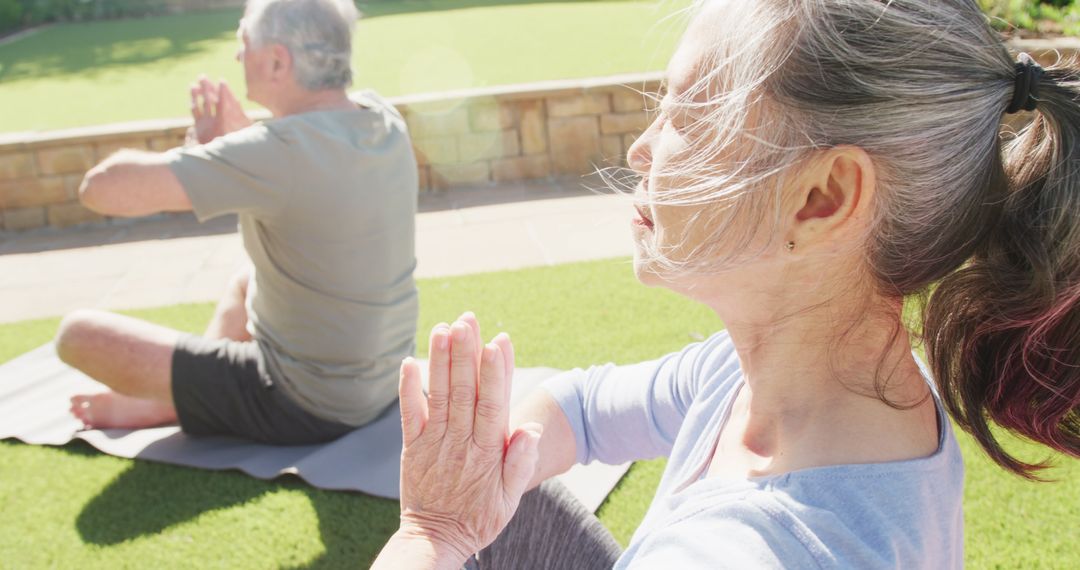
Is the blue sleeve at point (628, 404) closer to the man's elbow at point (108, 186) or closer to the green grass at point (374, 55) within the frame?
the man's elbow at point (108, 186)

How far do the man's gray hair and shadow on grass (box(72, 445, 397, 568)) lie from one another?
1.38m

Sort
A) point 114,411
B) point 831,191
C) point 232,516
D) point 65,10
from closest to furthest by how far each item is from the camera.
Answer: point 831,191 → point 232,516 → point 114,411 → point 65,10

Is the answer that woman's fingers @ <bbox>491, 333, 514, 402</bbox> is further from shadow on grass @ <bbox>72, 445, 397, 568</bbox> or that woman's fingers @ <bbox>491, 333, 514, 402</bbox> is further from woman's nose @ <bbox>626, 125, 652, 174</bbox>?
shadow on grass @ <bbox>72, 445, 397, 568</bbox>

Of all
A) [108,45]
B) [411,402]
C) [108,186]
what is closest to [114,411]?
[108,186]

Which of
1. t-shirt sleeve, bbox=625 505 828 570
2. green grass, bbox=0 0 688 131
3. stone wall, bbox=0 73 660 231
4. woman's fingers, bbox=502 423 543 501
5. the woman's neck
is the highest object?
the woman's neck

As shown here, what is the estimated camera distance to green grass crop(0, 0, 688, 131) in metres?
9.82

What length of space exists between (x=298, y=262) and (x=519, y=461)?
204cm

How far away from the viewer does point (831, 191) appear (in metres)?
1.19

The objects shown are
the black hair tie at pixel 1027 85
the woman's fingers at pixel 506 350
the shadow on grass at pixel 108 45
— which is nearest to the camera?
the black hair tie at pixel 1027 85

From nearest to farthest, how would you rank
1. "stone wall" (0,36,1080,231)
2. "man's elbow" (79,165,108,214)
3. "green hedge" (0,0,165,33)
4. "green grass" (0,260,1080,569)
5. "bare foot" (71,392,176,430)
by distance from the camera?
"green grass" (0,260,1080,569) < "man's elbow" (79,165,108,214) < "bare foot" (71,392,176,430) < "stone wall" (0,36,1080,231) < "green hedge" (0,0,165,33)

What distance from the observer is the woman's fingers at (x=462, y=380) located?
1.21 meters

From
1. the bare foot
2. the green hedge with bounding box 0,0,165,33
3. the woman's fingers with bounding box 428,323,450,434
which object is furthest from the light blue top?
the green hedge with bounding box 0,0,165,33

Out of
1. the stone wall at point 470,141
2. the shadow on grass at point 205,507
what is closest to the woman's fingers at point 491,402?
the shadow on grass at point 205,507

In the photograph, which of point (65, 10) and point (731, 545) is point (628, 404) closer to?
point (731, 545)
